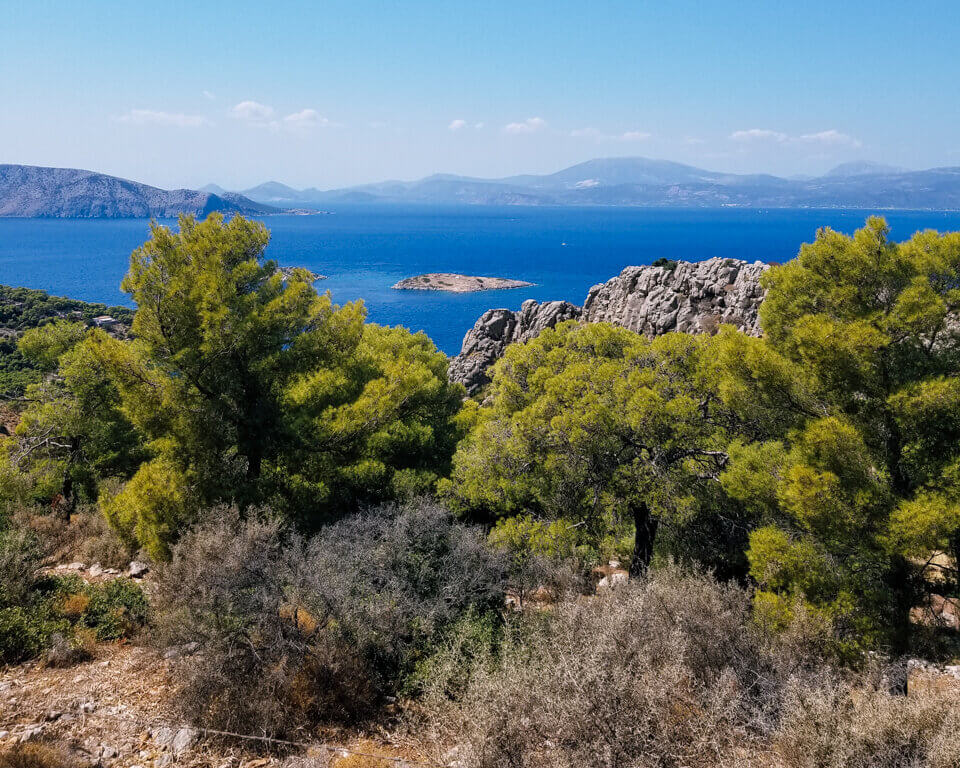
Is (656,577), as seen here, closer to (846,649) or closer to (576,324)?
(846,649)

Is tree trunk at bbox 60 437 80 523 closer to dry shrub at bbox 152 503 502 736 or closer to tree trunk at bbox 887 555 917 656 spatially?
dry shrub at bbox 152 503 502 736

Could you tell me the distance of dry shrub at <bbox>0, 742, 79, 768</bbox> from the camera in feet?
19.7

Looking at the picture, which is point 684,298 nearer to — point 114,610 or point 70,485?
point 70,485

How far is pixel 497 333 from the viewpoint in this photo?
51844mm

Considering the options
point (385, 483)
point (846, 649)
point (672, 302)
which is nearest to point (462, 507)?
point (385, 483)

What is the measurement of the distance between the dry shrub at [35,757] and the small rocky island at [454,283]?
11052cm

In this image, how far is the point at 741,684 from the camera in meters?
7.11

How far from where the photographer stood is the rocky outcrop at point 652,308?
39.6 metres

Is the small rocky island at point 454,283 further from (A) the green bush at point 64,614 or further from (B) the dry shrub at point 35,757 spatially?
(B) the dry shrub at point 35,757

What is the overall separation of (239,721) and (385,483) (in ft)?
23.3

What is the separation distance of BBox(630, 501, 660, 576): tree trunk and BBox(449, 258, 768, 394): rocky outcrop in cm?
2571

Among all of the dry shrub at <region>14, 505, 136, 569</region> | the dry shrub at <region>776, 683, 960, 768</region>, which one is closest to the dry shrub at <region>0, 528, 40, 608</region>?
the dry shrub at <region>14, 505, 136, 569</region>

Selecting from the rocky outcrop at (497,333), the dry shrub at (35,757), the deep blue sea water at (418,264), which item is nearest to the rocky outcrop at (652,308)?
the rocky outcrop at (497,333)

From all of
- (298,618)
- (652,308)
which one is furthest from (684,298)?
(298,618)
